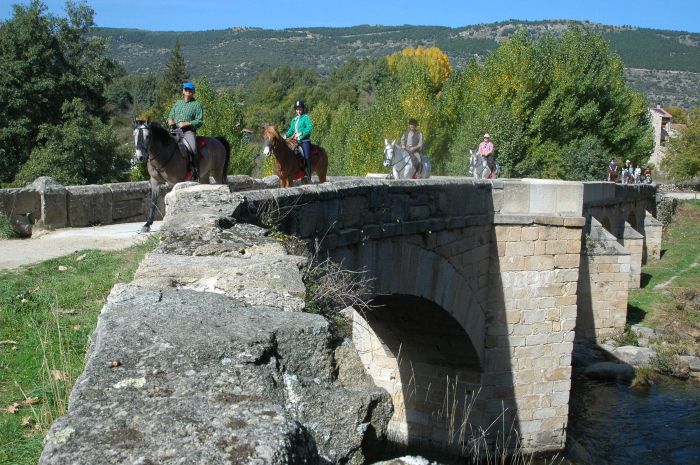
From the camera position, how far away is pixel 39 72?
26875 millimetres

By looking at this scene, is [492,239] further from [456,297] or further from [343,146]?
[343,146]

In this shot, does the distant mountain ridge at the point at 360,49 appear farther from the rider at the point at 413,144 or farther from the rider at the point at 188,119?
the rider at the point at 188,119

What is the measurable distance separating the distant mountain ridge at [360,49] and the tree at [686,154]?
94080mm

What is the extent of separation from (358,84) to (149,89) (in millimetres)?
28205

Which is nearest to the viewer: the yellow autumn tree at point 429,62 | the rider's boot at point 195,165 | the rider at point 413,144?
the rider's boot at point 195,165

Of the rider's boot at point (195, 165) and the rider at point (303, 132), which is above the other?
the rider at point (303, 132)

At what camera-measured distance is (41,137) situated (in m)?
25.5

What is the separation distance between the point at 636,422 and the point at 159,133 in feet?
33.1

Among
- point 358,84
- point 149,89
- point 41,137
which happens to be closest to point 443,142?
point 41,137

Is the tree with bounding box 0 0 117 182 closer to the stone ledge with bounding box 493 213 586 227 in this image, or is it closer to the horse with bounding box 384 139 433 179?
the horse with bounding box 384 139 433 179

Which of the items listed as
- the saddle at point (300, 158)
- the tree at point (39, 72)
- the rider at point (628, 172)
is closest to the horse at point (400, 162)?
the saddle at point (300, 158)

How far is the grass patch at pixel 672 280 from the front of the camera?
849 inches

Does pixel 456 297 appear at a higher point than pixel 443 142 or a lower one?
lower

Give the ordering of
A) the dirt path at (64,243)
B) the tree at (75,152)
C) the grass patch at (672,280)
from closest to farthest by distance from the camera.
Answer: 1. the dirt path at (64,243)
2. the grass patch at (672,280)
3. the tree at (75,152)
